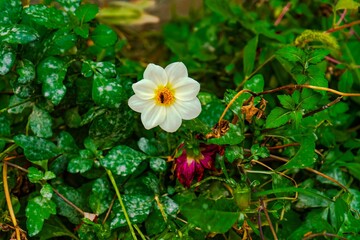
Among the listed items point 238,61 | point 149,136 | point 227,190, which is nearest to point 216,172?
point 227,190

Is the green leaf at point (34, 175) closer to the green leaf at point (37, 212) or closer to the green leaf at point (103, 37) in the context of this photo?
the green leaf at point (37, 212)

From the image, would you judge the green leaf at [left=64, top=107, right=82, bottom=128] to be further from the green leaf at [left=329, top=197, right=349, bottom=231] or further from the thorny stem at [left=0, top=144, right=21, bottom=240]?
the green leaf at [left=329, top=197, right=349, bottom=231]

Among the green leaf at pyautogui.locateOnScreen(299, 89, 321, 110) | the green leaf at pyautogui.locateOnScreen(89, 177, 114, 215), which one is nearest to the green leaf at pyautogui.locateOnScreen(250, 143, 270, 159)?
the green leaf at pyautogui.locateOnScreen(299, 89, 321, 110)

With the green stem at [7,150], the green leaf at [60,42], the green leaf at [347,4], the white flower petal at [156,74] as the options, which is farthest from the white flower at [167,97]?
the green leaf at [347,4]

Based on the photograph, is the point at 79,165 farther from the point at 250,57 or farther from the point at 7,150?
the point at 250,57

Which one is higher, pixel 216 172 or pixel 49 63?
pixel 49 63

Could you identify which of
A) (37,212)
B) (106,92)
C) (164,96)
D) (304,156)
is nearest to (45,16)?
(106,92)

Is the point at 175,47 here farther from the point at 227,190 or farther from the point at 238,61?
the point at 227,190
